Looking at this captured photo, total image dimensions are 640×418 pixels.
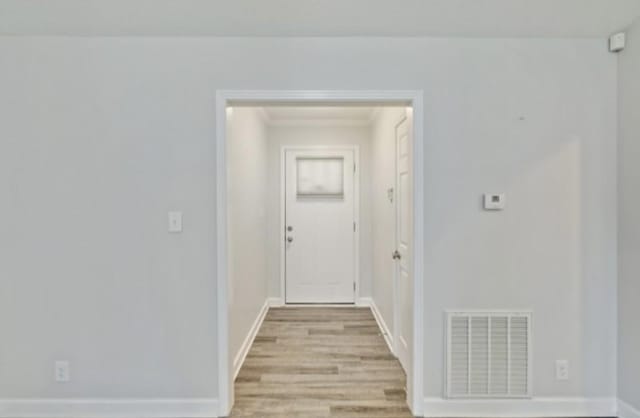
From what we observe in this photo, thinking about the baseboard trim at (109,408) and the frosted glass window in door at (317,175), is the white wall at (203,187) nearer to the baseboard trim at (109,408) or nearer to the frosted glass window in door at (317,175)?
the baseboard trim at (109,408)

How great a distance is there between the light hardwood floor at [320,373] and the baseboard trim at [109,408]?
0.73 ft

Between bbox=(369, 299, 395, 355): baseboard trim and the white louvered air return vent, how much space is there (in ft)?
3.48

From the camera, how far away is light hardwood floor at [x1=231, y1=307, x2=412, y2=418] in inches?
95.6

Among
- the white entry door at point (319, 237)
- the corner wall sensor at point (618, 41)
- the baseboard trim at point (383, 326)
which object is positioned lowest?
the baseboard trim at point (383, 326)

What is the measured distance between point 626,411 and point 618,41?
2224 mm

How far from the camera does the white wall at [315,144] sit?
4789 millimetres

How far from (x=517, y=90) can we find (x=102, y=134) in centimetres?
257

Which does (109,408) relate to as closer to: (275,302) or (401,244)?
(401,244)

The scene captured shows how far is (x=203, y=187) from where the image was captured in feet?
7.54

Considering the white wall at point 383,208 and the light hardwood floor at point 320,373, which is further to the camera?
the white wall at point 383,208

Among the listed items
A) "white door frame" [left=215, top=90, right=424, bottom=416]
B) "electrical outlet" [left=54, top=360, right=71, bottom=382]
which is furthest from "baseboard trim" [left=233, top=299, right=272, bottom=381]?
"electrical outlet" [left=54, top=360, right=71, bottom=382]

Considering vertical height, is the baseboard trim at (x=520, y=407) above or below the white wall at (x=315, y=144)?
below

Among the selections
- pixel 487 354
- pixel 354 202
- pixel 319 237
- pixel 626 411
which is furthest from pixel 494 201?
pixel 319 237

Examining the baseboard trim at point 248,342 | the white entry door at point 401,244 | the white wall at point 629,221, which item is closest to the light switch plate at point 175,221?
the baseboard trim at point 248,342
